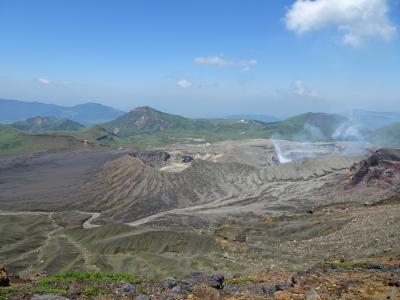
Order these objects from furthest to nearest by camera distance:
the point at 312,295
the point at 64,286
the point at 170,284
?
the point at 170,284, the point at 64,286, the point at 312,295

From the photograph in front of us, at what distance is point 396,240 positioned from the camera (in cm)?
4794

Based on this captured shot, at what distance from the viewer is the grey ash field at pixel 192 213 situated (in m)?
56.0

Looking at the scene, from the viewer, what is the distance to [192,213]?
97438 millimetres

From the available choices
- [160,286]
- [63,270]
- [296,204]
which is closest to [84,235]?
[63,270]

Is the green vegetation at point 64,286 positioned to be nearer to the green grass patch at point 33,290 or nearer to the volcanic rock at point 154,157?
the green grass patch at point 33,290

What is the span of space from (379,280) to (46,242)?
6688 centimetres

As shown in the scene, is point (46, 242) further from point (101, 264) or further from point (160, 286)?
point (160, 286)

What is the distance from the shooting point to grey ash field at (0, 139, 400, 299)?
184ft

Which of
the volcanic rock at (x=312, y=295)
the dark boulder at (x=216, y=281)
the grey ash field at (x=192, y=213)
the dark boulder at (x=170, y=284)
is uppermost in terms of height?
the volcanic rock at (x=312, y=295)

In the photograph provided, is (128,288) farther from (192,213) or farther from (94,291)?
(192,213)

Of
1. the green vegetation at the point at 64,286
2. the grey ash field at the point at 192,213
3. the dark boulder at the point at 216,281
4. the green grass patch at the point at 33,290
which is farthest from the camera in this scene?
the grey ash field at the point at 192,213

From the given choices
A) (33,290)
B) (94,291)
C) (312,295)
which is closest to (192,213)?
(94,291)

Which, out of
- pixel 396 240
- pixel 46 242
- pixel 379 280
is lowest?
pixel 46 242

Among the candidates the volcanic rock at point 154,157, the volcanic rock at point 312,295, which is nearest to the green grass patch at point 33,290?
the volcanic rock at point 312,295
